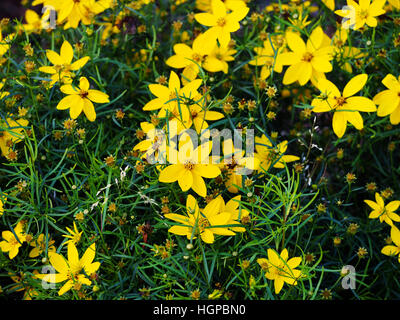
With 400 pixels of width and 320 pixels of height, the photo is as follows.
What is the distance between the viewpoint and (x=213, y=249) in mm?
1011

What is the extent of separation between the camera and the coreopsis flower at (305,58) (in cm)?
117

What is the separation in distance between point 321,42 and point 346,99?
22cm

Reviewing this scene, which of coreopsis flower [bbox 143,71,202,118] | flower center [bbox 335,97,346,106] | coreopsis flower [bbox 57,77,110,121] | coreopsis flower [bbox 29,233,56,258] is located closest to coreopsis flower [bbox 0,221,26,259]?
coreopsis flower [bbox 29,233,56,258]

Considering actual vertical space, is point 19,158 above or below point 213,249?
above

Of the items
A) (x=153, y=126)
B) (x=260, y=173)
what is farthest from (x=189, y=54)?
(x=260, y=173)

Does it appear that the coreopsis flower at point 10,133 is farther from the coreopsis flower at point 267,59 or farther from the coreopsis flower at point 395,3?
the coreopsis flower at point 395,3

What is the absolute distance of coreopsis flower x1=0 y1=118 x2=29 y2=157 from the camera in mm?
1104

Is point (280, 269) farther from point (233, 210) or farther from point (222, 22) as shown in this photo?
point (222, 22)

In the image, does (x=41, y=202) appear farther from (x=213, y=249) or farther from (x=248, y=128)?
(x=248, y=128)

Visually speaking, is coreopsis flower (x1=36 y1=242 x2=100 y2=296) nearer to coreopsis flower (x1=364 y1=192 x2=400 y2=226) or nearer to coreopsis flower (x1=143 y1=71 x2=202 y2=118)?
coreopsis flower (x1=143 y1=71 x2=202 y2=118)
